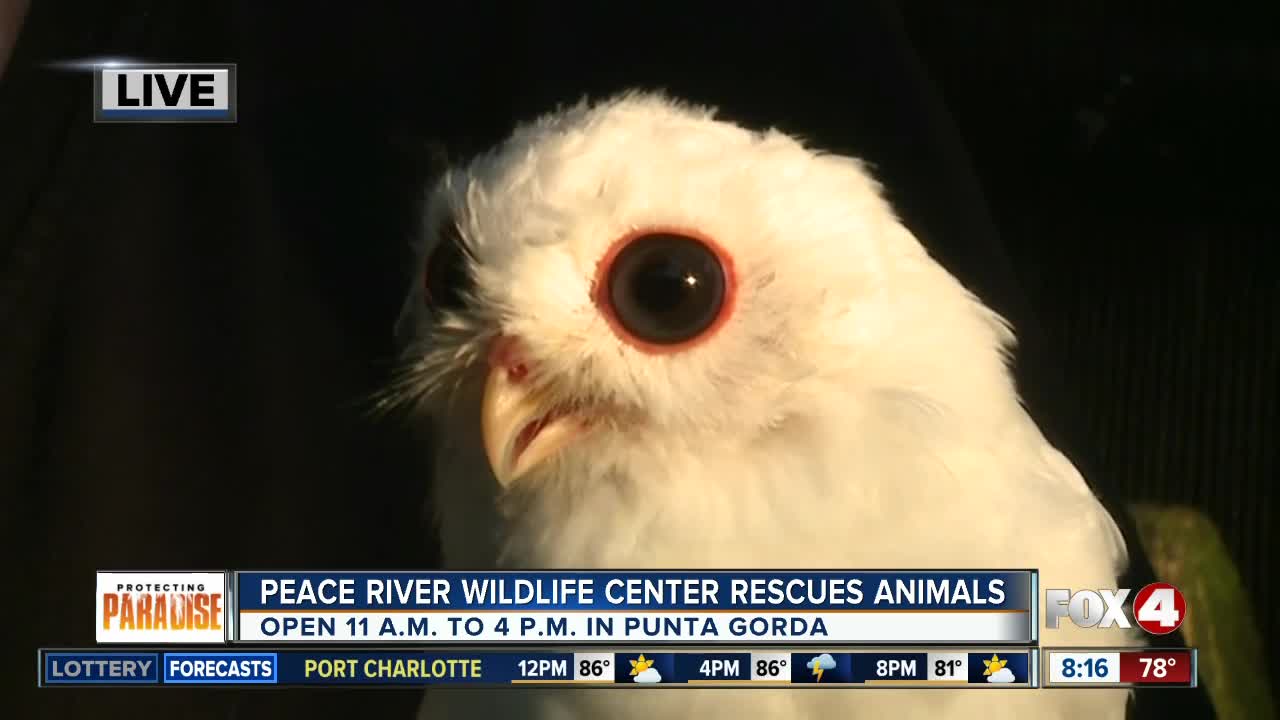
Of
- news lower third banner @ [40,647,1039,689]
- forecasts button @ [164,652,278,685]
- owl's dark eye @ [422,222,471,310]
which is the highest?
owl's dark eye @ [422,222,471,310]

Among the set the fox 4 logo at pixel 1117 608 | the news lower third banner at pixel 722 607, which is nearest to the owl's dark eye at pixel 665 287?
the news lower third banner at pixel 722 607

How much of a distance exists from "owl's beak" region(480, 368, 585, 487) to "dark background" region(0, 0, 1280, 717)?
3.8 inches

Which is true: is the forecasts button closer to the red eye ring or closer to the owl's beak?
the owl's beak

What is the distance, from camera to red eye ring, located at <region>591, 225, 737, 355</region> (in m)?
0.49

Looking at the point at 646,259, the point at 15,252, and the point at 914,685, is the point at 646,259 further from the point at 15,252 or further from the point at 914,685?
the point at 15,252

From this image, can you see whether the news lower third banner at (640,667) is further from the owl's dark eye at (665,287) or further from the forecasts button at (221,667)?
the owl's dark eye at (665,287)

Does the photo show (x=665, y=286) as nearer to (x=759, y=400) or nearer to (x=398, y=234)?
(x=759, y=400)

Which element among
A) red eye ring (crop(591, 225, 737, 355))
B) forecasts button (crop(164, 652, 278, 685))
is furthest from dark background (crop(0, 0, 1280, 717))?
red eye ring (crop(591, 225, 737, 355))

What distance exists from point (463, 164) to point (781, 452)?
0.84ft

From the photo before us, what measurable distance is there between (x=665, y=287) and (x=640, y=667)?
0.67ft

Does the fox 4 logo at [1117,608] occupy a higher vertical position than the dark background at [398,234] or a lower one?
lower

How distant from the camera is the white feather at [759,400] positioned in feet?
1.65

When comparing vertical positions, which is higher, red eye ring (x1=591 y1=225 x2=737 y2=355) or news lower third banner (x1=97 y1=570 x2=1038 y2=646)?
red eye ring (x1=591 y1=225 x2=737 y2=355)

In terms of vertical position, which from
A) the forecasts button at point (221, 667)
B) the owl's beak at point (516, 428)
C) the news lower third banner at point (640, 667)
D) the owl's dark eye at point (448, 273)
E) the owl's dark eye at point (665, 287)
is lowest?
the news lower third banner at point (640, 667)
